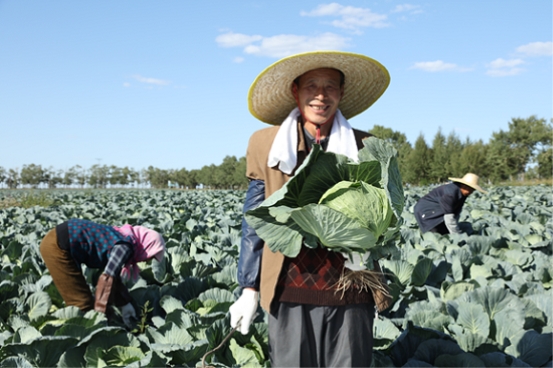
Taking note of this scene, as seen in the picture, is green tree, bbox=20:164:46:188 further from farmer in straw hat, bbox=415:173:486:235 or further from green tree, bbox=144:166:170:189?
farmer in straw hat, bbox=415:173:486:235

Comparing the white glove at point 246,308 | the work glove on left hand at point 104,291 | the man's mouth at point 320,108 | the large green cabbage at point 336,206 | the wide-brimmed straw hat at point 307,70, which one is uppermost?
the wide-brimmed straw hat at point 307,70

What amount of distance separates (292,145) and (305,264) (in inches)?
20.5

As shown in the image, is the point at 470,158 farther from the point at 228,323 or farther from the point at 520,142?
the point at 228,323

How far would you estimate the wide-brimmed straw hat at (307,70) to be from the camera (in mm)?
2125

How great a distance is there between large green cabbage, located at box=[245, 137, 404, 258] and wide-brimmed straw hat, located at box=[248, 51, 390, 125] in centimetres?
55

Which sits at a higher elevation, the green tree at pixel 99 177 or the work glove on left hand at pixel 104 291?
the green tree at pixel 99 177

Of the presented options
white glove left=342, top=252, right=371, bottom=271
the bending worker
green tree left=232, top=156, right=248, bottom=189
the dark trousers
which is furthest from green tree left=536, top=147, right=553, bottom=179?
white glove left=342, top=252, right=371, bottom=271

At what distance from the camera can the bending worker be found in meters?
3.86

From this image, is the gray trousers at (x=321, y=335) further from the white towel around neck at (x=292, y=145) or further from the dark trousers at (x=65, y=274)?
the dark trousers at (x=65, y=274)

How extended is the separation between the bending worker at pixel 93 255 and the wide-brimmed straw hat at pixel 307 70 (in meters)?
2.05

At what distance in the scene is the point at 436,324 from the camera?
3355 millimetres

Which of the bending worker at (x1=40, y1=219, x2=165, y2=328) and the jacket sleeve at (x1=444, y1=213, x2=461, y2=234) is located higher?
the jacket sleeve at (x1=444, y1=213, x2=461, y2=234)

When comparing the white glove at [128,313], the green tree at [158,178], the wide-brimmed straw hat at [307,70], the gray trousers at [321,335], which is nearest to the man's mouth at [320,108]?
the wide-brimmed straw hat at [307,70]

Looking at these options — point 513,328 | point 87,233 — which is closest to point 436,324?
point 513,328
